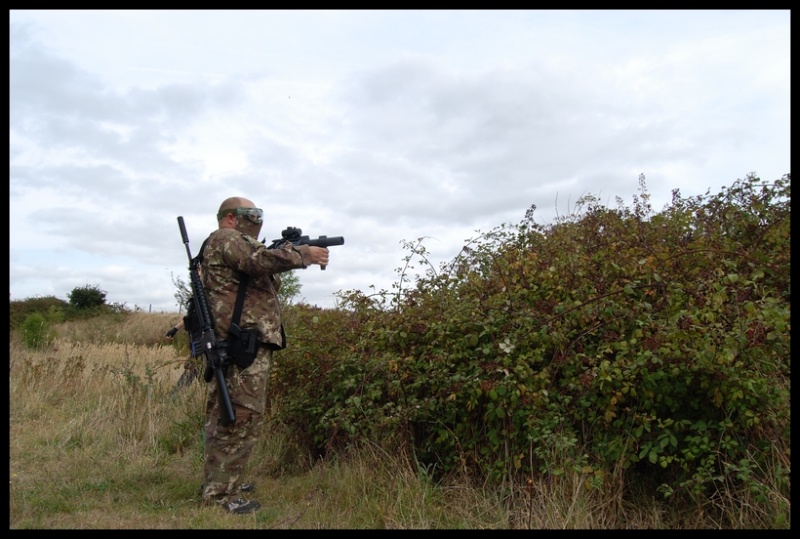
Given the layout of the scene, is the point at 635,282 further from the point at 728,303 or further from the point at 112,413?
the point at 112,413

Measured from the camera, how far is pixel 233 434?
209 inches

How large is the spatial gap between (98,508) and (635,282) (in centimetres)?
452

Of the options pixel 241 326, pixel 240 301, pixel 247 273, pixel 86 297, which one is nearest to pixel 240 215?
pixel 247 273

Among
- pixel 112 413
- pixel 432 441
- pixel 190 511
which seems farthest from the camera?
pixel 112 413

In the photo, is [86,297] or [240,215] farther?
[86,297]

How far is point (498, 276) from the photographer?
572cm

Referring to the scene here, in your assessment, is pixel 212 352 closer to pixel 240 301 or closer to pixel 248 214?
pixel 240 301

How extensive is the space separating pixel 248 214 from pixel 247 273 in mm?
558

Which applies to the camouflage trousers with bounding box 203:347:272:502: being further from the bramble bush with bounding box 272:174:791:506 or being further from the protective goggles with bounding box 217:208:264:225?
the protective goggles with bounding box 217:208:264:225

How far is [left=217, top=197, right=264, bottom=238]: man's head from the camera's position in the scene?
18.5ft

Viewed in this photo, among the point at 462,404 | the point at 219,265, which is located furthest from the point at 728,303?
the point at 219,265

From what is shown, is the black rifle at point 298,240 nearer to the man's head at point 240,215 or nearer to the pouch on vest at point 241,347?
the man's head at point 240,215

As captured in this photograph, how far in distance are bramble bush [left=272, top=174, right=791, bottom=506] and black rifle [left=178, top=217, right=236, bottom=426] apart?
85 centimetres

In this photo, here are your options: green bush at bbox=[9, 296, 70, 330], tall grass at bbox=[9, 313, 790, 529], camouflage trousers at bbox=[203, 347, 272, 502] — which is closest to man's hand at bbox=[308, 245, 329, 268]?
camouflage trousers at bbox=[203, 347, 272, 502]
